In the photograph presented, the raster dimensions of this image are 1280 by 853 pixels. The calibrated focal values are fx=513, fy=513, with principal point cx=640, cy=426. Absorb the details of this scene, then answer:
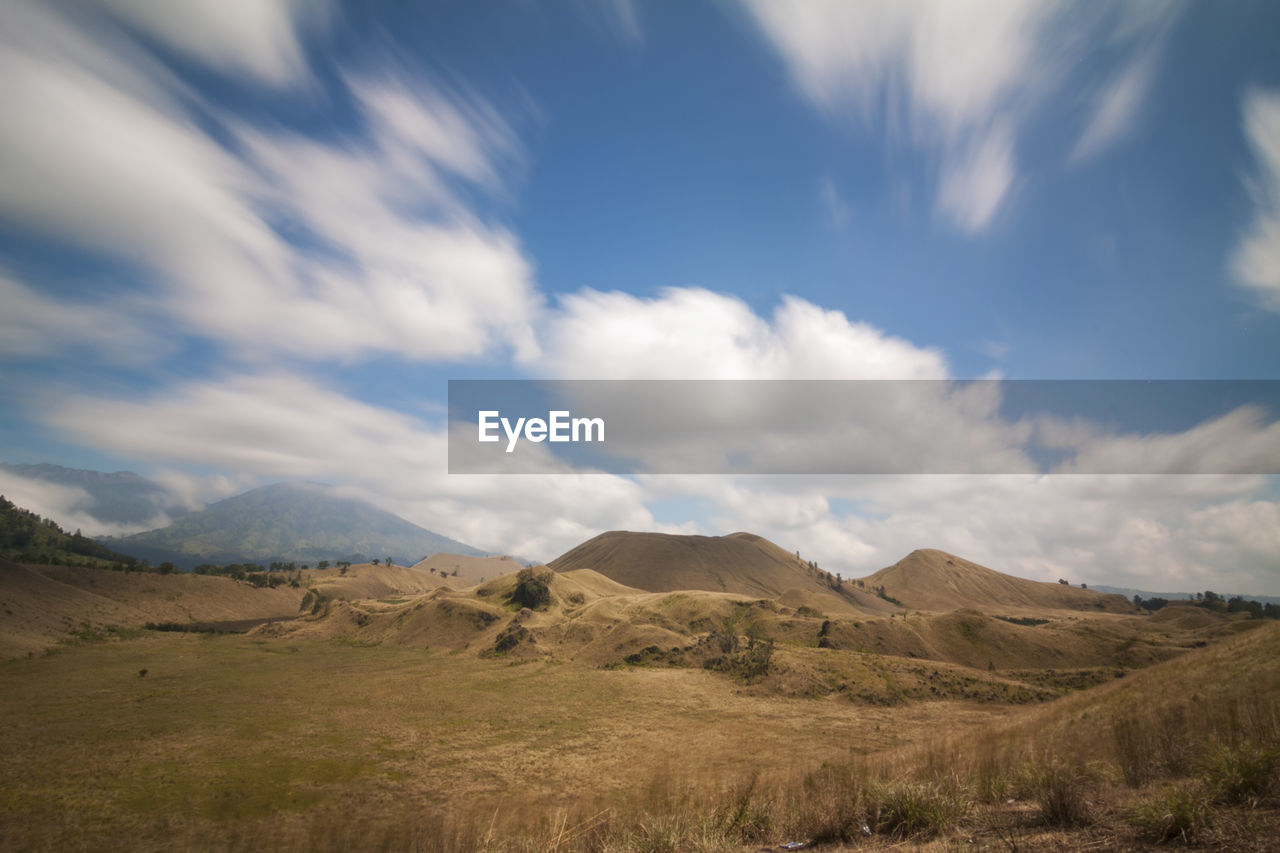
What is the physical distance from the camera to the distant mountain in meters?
124

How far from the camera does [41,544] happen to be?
136625 millimetres

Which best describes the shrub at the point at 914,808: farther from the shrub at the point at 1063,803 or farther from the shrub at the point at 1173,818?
the shrub at the point at 1173,818

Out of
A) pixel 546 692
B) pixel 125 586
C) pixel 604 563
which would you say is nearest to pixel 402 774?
pixel 546 692

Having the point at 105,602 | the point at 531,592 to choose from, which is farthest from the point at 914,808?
the point at 105,602

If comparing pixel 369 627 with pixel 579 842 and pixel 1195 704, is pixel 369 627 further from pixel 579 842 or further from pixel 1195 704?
pixel 1195 704

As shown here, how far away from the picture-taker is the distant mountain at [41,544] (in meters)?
124

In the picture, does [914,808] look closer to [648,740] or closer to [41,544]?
[648,740]

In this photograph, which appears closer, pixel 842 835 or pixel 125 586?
pixel 842 835

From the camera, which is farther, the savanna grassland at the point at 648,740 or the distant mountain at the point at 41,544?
the distant mountain at the point at 41,544

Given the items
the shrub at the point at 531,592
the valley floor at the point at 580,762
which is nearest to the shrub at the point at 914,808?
the valley floor at the point at 580,762

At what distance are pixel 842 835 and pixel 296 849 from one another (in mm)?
19221

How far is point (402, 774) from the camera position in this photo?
83.8 ft

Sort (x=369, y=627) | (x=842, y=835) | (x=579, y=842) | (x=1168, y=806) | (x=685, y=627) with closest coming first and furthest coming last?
(x=1168, y=806)
(x=842, y=835)
(x=579, y=842)
(x=685, y=627)
(x=369, y=627)

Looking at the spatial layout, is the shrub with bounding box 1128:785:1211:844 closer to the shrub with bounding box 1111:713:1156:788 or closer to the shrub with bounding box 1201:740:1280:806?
the shrub with bounding box 1201:740:1280:806
